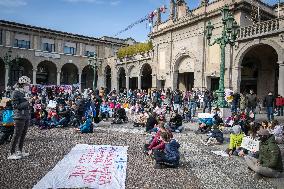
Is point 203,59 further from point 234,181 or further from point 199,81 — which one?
point 234,181

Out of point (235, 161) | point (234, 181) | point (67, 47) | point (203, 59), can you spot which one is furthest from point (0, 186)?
point (67, 47)

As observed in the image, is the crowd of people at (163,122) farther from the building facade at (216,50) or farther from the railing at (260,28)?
the railing at (260,28)

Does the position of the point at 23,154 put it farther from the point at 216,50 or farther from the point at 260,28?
the point at 216,50

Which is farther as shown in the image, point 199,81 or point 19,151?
point 199,81

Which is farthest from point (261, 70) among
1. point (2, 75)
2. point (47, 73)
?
point (2, 75)

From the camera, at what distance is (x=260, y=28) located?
2072 cm

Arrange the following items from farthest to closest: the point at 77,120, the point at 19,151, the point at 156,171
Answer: the point at 77,120 → the point at 19,151 → the point at 156,171

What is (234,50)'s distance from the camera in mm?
22766

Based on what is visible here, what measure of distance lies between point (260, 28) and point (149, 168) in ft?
57.9

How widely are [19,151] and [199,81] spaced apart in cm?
2072

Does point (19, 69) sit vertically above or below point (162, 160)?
above

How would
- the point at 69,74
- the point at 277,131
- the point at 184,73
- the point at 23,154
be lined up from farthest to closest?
the point at 69,74 < the point at 184,73 < the point at 277,131 < the point at 23,154

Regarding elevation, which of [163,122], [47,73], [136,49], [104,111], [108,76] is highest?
[136,49]

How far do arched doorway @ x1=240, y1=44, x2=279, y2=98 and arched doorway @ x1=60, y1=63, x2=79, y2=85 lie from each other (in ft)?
96.9
